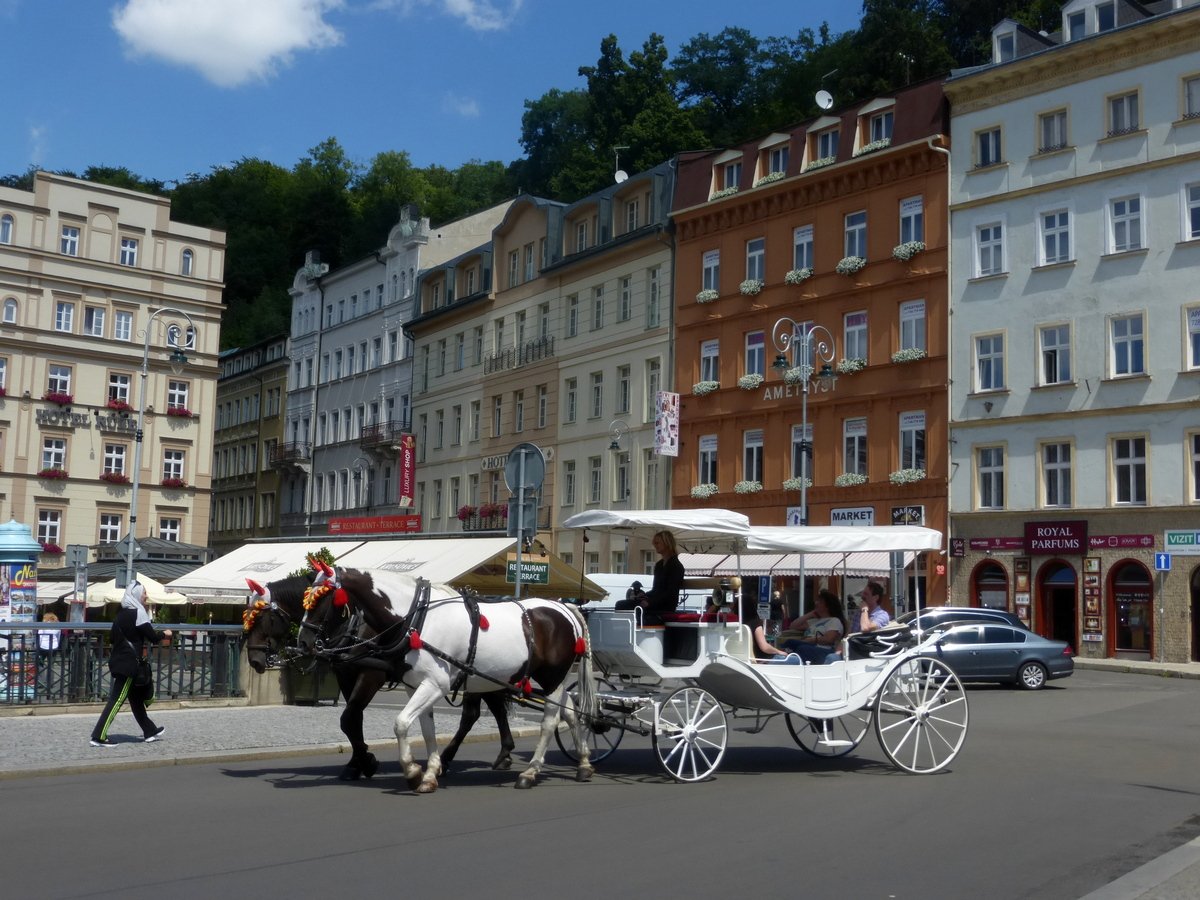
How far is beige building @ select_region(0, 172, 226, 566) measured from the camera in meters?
64.6

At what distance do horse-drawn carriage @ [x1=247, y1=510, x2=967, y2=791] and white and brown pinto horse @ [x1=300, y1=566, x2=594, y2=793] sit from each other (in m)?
0.01

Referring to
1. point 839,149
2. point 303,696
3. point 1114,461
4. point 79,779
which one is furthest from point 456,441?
point 79,779

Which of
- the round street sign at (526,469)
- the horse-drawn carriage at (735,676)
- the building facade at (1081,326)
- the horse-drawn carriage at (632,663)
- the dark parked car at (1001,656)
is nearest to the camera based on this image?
the horse-drawn carriage at (632,663)

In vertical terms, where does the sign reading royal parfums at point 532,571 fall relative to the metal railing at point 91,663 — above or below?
above

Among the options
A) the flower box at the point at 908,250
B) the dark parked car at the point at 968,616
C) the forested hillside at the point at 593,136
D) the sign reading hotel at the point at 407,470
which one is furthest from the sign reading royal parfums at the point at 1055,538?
the sign reading hotel at the point at 407,470

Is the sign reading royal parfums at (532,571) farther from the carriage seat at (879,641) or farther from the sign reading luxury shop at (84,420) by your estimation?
the sign reading luxury shop at (84,420)

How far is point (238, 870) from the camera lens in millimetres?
Result: 8602

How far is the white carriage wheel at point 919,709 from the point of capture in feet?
45.8

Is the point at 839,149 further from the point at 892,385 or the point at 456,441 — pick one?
the point at 456,441

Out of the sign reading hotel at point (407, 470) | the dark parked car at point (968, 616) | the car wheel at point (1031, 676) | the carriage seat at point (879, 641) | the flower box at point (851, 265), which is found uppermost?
the flower box at point (851, 265)

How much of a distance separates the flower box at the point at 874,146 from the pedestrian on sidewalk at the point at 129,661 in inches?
1325

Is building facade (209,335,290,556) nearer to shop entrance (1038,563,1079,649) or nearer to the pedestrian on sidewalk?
shop entrance (1038,563,1079,649)

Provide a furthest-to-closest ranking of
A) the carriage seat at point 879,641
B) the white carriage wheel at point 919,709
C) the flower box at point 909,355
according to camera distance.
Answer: the flower box at point 909,355 < the carriage seat at point 879,641 < the white carriage wheel at point 919,709

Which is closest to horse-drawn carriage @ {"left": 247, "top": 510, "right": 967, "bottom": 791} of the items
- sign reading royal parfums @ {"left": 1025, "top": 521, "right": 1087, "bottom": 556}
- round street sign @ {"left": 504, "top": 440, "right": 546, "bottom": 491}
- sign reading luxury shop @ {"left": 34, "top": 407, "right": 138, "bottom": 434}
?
round street sign @ {"left": 504, "top": 440, "right": 546, "bottom": 491}
